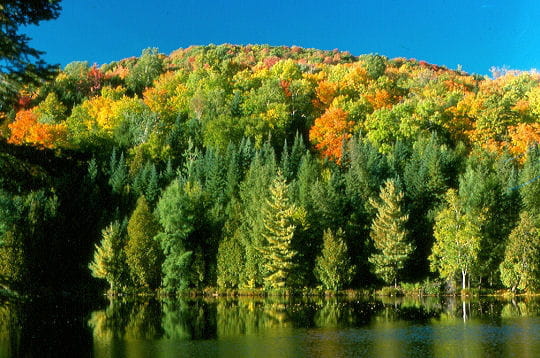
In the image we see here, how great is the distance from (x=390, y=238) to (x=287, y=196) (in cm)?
1351

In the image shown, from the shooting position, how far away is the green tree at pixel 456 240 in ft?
242

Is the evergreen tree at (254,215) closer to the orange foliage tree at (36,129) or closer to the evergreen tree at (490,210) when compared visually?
the evergreen tree at (490,210)

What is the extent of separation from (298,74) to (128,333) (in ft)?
316

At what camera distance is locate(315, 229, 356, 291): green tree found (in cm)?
7538

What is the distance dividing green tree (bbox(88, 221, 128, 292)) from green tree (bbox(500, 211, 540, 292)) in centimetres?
4337

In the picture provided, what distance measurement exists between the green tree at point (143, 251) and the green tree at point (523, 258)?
130 ft

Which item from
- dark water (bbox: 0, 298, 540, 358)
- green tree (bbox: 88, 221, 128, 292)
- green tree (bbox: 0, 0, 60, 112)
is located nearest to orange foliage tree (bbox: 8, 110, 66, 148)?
green tree (bbox: 88, 221, 128, 292)

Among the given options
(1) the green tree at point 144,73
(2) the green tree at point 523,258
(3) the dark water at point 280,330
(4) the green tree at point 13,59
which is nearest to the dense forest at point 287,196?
(2) the green tree at point 523,258

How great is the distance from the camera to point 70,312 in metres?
60.5

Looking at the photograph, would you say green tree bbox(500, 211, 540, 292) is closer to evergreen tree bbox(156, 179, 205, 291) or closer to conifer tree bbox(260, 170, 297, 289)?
conifer tree bbox(260, 170, 297, 289)

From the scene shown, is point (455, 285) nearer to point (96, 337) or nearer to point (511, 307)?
point (511, 307)

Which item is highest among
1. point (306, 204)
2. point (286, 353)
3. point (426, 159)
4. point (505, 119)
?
point (505, 119)

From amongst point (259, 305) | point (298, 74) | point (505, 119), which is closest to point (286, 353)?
point (259, 305)

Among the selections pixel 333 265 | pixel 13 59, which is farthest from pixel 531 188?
pixel 13 59
